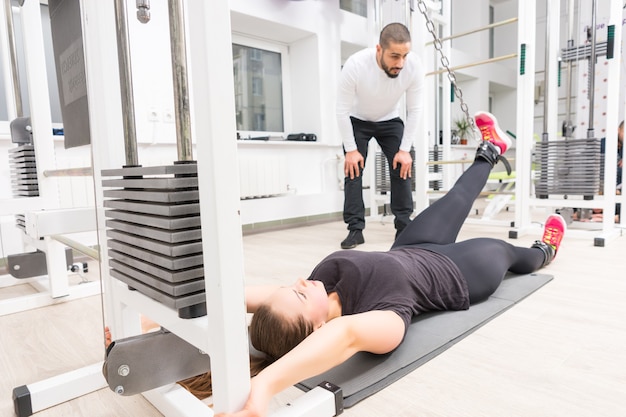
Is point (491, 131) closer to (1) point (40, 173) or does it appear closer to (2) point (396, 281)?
(2) point (396, 281)

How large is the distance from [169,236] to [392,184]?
95.4 inches

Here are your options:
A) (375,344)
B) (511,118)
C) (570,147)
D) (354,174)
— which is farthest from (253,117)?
(511,118)

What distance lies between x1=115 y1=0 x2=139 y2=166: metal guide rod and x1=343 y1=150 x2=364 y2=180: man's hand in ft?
6.44

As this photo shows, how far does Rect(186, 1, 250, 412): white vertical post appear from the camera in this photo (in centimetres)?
64

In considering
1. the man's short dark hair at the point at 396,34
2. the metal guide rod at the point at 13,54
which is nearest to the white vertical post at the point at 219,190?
the metal guide rod at the point at 13,54

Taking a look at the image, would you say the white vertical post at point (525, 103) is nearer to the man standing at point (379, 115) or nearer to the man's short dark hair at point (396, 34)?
the man standing at point (379, 115)

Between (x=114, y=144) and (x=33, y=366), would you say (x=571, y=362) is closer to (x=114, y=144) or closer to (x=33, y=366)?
(x=114, y=144)

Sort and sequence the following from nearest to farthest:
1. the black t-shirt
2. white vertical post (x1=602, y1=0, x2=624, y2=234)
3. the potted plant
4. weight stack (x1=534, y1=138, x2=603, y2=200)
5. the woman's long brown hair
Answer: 1. the woman's long brown hair
2. the black t-shirt
3. white vertical post (x1=602, y1=0, x2=624, y2=234)
4. weight stack (x1=534, y1=138, x2=603, y2=200)
5. the potted plant

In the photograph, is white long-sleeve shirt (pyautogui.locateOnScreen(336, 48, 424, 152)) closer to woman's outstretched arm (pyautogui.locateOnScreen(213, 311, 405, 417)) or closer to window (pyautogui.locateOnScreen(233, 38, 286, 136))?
window (pyautogui.locateOnScreen(233, 38, 286, 136))

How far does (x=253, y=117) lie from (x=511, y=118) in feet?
17.3

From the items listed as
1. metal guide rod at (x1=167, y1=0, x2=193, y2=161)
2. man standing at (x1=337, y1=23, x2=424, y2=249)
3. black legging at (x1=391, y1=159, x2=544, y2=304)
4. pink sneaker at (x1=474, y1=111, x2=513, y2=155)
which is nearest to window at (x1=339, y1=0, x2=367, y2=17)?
man standing at (x1=337, y1=23, x2=424, y2=249)

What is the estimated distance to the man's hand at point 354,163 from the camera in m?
2.83

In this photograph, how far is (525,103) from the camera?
2949 mm

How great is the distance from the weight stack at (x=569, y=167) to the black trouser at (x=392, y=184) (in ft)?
2.98
